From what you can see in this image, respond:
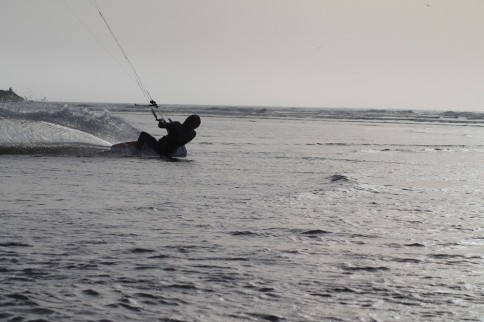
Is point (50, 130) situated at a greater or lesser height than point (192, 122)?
lesser

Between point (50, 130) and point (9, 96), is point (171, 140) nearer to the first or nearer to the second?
point (50, 130)

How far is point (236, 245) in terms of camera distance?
912cm

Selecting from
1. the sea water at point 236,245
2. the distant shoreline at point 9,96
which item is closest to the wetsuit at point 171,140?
the sea water at point 236,245

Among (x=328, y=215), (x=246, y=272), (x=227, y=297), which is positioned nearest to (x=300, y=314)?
(x=227, y=297)

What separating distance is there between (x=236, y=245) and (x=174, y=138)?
1578cm

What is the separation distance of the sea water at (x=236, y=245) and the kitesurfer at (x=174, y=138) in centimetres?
468

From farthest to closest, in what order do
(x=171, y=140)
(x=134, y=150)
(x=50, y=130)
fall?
(x=50, y=130), (x=134, y=150), (x=171, y=140)

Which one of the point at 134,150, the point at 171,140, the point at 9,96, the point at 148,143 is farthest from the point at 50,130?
the point at 9,96

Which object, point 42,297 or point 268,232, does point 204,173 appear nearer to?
point 268,232

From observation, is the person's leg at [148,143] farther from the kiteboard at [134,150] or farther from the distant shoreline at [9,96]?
the distant shoreline at [9,96]

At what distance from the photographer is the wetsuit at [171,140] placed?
2444 centimetres

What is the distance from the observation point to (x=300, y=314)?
632 centimetres

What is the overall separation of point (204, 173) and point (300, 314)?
12.7 metres

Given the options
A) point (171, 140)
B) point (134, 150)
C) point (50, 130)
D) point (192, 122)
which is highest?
point (192, 122)
